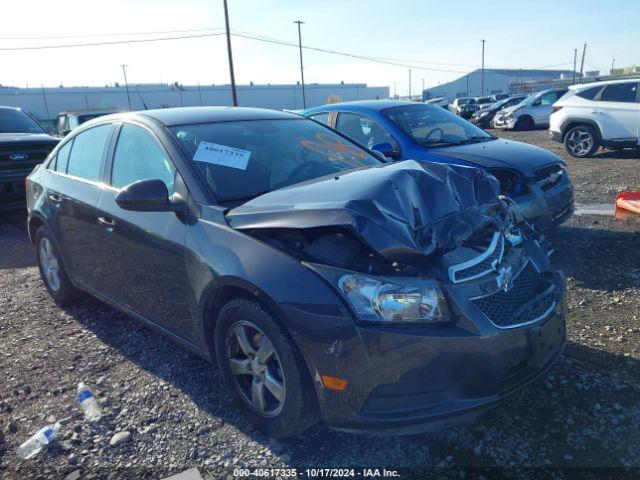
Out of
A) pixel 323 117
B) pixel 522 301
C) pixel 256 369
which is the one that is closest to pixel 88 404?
pixel 256 369

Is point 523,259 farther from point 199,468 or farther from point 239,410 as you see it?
point 199,468

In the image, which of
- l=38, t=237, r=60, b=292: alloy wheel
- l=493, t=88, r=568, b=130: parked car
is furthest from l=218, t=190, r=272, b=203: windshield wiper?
l=493, t=88, r=568, b=130: parked car

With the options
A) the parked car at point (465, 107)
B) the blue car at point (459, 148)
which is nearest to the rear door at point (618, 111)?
the blue car at point (459, 148)

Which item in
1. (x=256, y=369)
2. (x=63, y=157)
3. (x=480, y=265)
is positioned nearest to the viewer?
(x=480, y=265)

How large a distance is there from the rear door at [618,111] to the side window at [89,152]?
10802mm

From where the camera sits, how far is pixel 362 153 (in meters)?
3.95

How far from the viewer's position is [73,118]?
1382cm

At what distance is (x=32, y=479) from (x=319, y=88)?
71.8 m

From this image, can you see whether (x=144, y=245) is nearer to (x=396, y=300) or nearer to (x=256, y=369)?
(x=256, y=369)

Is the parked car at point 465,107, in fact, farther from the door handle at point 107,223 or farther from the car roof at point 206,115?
the door handle at point 107,223

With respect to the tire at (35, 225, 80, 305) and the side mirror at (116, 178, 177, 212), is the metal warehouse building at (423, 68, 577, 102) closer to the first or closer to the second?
the tire at (35, 225, 80, 305)

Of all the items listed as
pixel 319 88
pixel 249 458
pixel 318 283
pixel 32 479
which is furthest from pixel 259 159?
pixel 319 88

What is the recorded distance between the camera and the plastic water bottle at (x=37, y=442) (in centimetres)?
274

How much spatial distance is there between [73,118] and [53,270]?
10.6 meters
